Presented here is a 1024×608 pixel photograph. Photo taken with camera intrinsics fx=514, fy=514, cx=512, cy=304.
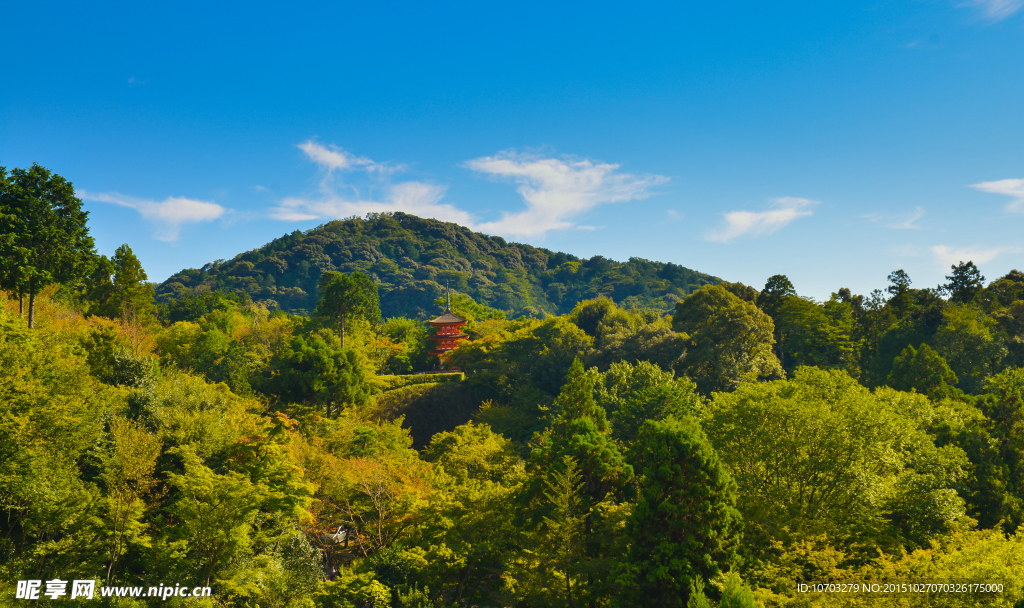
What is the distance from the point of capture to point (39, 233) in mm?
21922

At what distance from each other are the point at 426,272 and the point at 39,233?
98425mm

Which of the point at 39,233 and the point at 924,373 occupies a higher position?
the point at 39,233

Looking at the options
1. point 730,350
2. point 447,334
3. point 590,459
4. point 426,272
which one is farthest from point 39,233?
point 426,272

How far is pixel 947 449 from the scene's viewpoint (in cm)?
1788

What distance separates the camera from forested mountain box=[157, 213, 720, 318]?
4082 inches

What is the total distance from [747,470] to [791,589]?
5516mm

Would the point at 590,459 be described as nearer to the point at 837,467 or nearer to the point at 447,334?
the point at 837,467

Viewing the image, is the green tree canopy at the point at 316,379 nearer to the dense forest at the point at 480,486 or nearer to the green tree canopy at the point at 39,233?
the dense forest at the point at 480,486

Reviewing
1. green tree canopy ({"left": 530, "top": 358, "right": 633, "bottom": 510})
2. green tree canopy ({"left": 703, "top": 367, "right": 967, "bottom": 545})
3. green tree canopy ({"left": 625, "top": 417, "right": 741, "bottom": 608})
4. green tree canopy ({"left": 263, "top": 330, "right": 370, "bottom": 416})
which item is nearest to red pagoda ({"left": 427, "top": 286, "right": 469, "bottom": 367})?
green tree canopy ({"left": 263, "top": 330, "right": 370, "bottom": 416})

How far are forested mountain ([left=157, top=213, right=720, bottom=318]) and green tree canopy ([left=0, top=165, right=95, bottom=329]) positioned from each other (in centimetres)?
7379

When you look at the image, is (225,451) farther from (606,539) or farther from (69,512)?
(606,539)

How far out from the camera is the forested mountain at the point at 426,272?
103688 millimetres

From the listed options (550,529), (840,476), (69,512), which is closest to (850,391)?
(840,476)

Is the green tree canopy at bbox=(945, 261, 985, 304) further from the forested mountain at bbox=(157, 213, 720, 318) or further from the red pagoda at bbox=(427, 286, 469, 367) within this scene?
the forested mountain at bbox=(157, 213, 720, 318)
